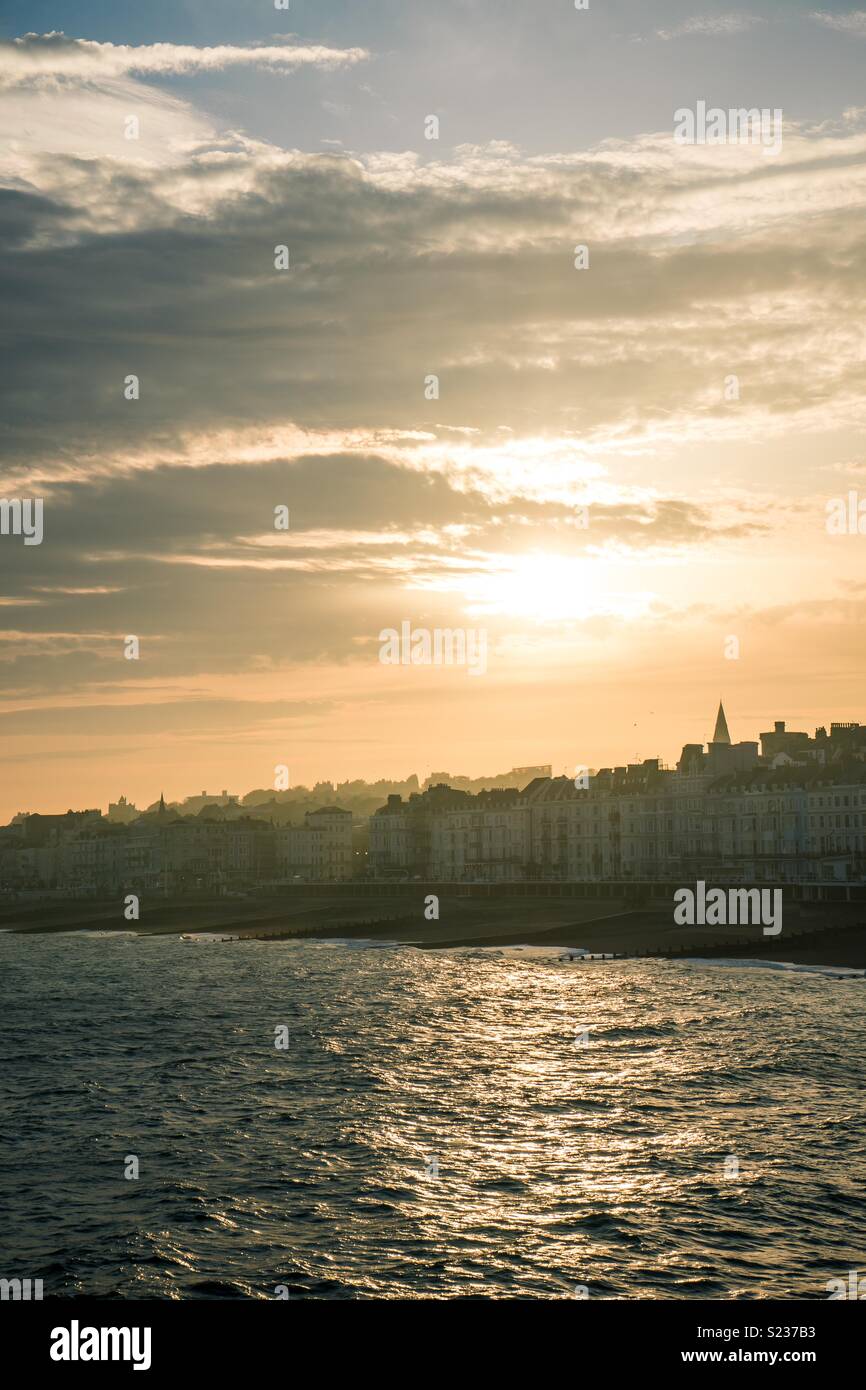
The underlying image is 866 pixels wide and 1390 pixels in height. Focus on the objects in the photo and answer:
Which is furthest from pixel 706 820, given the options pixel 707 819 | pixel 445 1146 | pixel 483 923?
pixel 445 1146

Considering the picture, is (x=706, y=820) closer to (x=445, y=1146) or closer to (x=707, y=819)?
(x=707, y=819)

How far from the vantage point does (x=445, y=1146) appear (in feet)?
112

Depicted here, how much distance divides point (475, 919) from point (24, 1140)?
89597mm

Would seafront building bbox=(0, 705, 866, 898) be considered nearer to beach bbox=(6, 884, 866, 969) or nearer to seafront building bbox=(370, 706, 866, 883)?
seafront building bbox=(370, 706, 866, 883)

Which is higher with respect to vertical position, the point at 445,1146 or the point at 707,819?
the point at 707,819

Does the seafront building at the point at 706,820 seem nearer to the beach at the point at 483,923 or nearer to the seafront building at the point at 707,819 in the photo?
the seafront building at the point at 707,819

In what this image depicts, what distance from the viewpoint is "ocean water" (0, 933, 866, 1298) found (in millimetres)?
24828

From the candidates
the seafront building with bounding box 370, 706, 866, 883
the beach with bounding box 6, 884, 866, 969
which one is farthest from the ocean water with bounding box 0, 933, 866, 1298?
the seafront building with bounding box 370, 706, 866, 883

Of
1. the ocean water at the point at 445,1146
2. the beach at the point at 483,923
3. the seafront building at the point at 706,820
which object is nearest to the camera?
the ocean water at the point at 445,1146

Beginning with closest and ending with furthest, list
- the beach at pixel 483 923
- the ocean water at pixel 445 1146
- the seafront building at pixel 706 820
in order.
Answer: the ocean water at pixel 445 1146 < the beach at pixel 483 923 < the seafront building at pixel 706 820

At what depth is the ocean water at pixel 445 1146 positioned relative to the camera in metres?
24.8

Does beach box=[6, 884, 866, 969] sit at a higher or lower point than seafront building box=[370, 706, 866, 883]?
lower

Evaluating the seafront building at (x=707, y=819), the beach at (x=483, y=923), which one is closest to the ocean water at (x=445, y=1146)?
the beach at (x=483, y=923)
